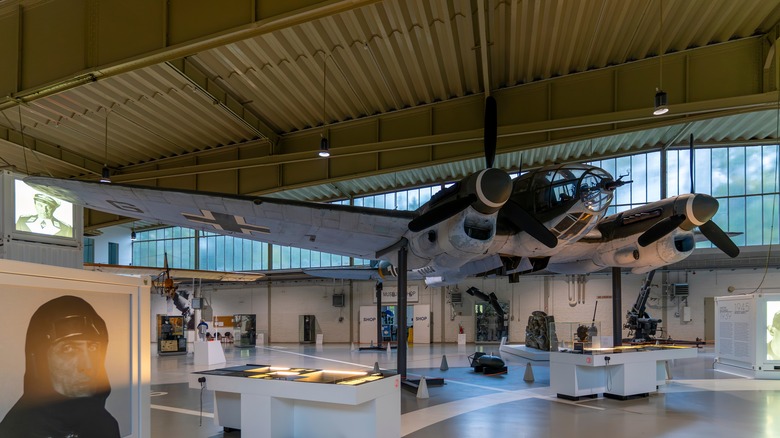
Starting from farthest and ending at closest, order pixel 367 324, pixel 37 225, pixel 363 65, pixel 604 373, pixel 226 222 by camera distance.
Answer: pixel 367 324 → pixel 363 65 → pixel 226 222 → pixel 604 373 → pixel 37 225

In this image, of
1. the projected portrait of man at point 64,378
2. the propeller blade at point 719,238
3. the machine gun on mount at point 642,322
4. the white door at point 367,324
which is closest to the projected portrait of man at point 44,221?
the projected portrait of man at point 64,378

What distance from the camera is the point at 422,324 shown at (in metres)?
29.2

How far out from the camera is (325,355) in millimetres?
21703

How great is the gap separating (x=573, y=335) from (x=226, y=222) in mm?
10913

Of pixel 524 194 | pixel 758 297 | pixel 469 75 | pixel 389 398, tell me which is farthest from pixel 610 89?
pixel 389 398

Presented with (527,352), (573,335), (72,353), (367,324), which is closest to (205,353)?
(527,352)

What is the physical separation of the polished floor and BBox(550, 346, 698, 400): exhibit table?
26 cm

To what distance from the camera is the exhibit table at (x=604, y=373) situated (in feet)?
34.6

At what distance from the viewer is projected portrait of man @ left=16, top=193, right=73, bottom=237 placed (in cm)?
384

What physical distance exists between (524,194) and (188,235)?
96.3 ft

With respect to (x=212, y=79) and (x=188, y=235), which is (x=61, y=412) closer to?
(x=212, y=79)

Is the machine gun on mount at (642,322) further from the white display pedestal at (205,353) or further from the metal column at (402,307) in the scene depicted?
the white display pedestal at (205,353)

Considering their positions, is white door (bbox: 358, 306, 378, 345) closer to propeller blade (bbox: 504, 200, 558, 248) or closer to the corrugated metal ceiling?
the corrugated metal ceiling

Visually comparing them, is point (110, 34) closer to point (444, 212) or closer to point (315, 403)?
point (444, 212)
